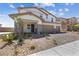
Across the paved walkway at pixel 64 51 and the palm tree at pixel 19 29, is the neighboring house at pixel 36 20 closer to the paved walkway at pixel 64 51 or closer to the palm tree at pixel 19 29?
the palm tree at pixel 19 29

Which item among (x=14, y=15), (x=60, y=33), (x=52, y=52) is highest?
(x=14, y=15)

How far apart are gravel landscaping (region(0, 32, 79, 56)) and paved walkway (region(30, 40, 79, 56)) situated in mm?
60

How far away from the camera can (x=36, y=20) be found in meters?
3.66

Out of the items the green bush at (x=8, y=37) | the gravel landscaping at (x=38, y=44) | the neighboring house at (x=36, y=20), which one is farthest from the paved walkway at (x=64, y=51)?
the green bush at (x=8, y=37)

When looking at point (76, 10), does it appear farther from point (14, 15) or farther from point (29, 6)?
point (14, 15)

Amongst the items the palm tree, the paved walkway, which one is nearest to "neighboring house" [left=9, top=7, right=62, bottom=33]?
the palm tree

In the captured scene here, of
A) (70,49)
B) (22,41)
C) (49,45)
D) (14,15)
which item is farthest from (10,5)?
(70,49)

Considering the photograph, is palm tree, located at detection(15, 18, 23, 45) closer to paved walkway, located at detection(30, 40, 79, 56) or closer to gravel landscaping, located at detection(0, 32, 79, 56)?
gravel landscaping, located at detection(0, 32, 79, 56)

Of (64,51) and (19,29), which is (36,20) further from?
(64,51)

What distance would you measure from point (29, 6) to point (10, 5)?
0.31 meters

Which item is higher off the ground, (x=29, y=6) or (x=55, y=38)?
(x=29, y=6)

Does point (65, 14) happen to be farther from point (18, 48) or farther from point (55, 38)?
point (18, 48)

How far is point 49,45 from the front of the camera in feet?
11.9

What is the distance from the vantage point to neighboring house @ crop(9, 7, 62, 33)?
362 centimetres
